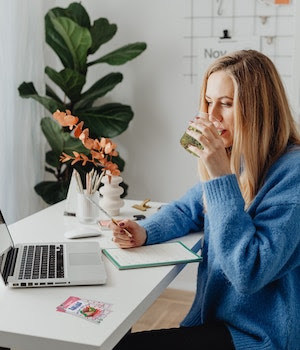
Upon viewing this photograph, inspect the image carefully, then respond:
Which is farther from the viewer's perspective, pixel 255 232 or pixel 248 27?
pixel 248 27

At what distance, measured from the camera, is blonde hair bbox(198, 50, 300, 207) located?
158 centimetres

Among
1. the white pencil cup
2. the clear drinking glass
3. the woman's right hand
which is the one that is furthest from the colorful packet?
the white pencil cup

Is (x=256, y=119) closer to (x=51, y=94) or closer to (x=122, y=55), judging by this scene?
(x=122, y=55)

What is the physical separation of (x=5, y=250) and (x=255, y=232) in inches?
26.0

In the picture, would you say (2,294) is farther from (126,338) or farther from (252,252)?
(252,252)

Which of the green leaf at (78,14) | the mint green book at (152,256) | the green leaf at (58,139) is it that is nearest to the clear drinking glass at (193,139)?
the mint green book at (152,256)

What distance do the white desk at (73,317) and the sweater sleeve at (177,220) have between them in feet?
0.47

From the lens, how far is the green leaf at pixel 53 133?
294 cm

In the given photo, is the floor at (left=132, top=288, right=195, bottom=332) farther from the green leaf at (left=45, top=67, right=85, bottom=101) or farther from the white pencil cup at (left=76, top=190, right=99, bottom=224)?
the green leaf at (left=45, top=67, right=85, bottom=101)

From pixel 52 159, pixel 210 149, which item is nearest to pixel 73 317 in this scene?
pixel 210 149

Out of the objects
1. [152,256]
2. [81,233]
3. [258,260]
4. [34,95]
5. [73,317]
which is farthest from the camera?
[34,95]

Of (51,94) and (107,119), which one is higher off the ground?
(51,94)

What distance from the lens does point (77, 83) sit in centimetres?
294

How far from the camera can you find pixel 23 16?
2.94 metres
